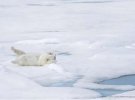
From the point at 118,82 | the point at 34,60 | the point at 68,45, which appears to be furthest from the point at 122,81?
the point at 68,45

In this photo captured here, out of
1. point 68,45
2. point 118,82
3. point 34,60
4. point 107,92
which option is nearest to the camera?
point 107,92

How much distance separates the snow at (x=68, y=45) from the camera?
13.3ft

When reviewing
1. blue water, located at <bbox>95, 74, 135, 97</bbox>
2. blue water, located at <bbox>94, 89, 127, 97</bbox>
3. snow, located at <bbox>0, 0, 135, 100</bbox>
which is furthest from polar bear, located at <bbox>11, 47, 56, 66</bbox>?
blue water, located at <bbox>94, 89, 127, 97</bbox>

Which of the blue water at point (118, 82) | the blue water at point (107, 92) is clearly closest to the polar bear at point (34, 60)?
the blue water at point (118, 82)

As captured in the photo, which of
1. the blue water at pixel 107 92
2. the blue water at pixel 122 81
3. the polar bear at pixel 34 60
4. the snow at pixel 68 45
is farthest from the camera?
the polar bear at pixel 34 60

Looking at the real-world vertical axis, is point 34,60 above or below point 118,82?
above

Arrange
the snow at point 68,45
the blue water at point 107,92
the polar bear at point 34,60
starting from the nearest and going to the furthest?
the blue water at point 107,92
the snow at point 68,45
the polar bear at point 34,60

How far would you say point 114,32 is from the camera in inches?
282

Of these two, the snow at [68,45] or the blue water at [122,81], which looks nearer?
the snow at [68,45]

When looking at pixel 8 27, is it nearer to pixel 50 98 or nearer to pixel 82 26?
pixel 82 26

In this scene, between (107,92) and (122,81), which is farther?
(122,81)

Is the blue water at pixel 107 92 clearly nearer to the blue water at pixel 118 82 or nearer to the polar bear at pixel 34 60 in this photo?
the blue water at pixel 118 82

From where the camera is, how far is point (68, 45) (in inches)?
239

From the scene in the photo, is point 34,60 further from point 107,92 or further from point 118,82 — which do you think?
point 107,92
